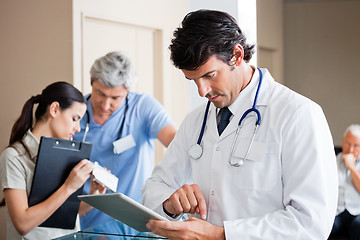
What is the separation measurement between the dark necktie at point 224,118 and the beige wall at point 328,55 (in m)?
5.73

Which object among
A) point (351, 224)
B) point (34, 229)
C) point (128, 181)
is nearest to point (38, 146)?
point (34, 229)

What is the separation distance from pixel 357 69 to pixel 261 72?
19.0 feet

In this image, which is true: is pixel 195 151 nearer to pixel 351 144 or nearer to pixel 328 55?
pixel 351 144

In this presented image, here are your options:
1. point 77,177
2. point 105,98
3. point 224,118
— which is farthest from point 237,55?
point 105,98

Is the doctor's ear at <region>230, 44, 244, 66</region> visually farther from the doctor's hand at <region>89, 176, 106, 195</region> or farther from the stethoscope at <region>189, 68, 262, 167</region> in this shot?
the doctor's hand at <region>89, 176, 106, 195</region>

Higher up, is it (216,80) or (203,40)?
(203,40)

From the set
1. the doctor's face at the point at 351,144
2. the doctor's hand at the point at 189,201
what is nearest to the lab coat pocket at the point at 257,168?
the doctor's hand at the point at 189,201

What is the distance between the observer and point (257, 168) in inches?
58.7

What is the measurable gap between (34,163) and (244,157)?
1.15 metres

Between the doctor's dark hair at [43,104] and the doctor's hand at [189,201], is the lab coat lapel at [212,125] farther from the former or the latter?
the doctor's dark hair at [43,104]

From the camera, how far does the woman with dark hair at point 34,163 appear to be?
7.04 feet

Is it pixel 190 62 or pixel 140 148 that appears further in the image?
pixel 140 148

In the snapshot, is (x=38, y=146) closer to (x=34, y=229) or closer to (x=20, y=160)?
(x=20, y=160)

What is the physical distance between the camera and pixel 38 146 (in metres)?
2.25
